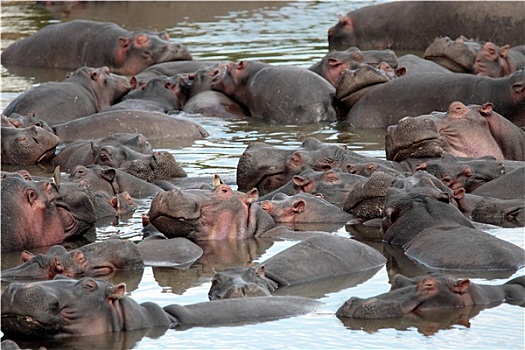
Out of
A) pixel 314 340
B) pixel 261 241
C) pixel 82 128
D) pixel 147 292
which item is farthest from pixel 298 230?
pixel 82 128

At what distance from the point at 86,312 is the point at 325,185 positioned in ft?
10.6

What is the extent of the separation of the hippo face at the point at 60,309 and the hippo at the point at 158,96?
742cm

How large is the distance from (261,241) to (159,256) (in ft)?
2.35

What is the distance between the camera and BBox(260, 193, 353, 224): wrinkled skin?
26.3 ft

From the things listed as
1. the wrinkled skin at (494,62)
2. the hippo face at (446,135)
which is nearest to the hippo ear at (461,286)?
the hippo face at (446,135)

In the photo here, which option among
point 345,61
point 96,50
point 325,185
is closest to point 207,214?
point 325,185

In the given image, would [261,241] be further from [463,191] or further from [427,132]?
[427,132]

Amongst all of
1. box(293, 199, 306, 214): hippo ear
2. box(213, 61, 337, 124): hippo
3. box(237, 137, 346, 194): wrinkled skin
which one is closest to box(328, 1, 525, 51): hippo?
box(213, 61, 337, 124): hippo

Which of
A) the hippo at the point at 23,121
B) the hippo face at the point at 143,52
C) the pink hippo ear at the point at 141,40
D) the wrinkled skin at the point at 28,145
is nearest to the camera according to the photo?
the wrinkled skin at the point at 28,145

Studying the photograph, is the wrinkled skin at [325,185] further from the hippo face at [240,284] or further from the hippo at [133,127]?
the hippo at [133,127]

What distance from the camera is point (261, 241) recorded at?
7609 millimetres

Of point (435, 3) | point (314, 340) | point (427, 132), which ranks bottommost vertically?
point (435, 3)

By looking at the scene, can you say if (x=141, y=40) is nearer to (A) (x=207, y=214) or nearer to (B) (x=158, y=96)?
(B) (x=158, y=96)

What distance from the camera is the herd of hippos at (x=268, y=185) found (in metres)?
5.96
